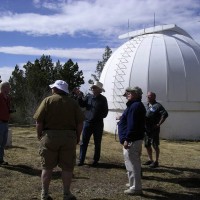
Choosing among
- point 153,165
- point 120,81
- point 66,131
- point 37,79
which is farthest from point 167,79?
point 37,79

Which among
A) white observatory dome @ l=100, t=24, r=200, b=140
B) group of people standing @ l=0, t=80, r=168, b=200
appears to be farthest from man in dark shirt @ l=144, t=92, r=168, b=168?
white observatory dome @ l=100, t=24, r=200, b=140

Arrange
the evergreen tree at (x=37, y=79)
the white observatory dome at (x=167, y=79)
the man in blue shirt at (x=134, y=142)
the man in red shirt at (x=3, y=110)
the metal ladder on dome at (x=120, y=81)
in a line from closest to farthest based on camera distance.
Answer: the man in blue shirt at (x=134, y=142)
the man in red shirt at (x=3, y=110)
the white observatory dome at (x=167, y=79)
the metal ladder on dome at (x=120, y=81)
the evergreen tree at (x=37, y=79)

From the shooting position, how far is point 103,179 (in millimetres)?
8070

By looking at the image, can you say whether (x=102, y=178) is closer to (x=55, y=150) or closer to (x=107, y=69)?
(x=55, y=150)

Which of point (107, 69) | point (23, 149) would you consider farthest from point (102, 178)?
point (107, 69)

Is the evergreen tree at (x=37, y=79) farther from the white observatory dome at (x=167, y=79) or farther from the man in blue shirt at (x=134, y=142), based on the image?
the man in blue shirt at (x=134, y=142)

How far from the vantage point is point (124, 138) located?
699cm

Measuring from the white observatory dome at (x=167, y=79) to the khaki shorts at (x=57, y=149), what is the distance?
37.9 feet

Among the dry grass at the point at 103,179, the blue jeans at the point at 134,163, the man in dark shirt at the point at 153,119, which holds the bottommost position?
the dry grass at the point at 103,179

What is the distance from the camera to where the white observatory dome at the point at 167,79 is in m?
17.4

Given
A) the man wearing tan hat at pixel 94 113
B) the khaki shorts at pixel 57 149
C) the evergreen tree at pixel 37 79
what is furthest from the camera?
the evergreen tree at pixel 37 79

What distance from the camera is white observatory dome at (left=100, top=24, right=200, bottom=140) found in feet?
57.1

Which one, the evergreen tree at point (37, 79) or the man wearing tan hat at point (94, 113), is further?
the evergreen tree at point (37, 79)

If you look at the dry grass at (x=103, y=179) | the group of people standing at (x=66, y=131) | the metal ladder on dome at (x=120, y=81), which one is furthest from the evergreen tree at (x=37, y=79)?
the group of people standing at (x=66, y=131)
